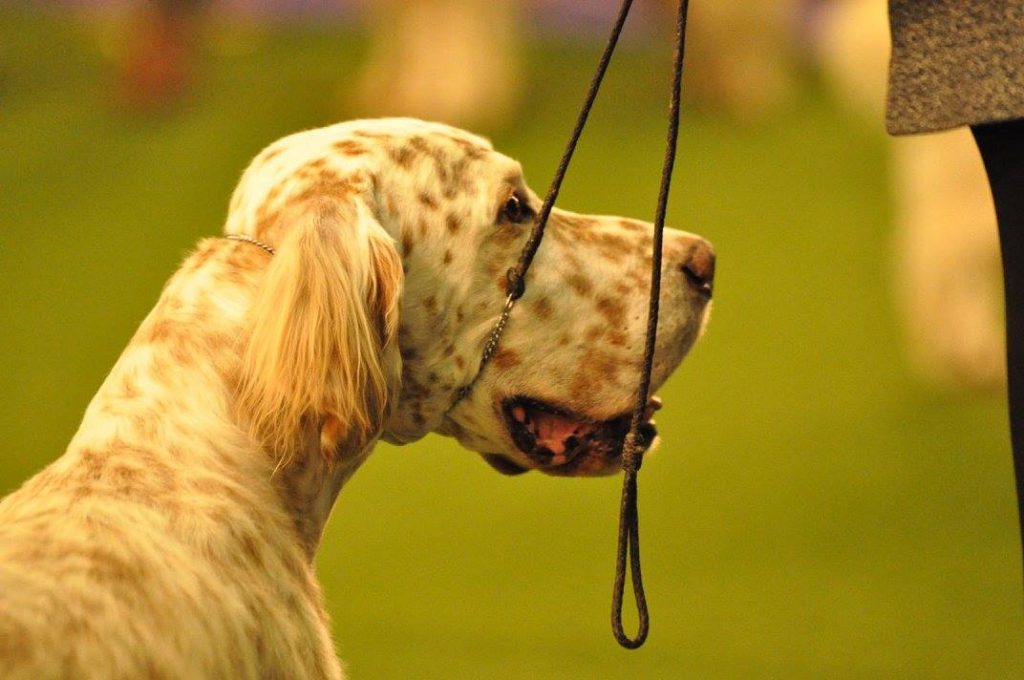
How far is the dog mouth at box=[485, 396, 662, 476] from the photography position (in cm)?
209

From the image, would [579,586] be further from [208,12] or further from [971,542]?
[208,12]

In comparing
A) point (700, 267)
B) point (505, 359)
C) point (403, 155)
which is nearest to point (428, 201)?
point (403, 155)

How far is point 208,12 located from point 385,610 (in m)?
4.82

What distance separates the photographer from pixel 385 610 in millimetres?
3814

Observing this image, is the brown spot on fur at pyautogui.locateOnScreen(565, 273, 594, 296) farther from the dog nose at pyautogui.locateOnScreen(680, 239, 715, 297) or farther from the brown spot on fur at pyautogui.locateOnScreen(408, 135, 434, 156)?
the brown spot on fur at pyautogui.locateOnScreen(408, 135, 434, 156)

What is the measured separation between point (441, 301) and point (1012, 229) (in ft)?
2.60

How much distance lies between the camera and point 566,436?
214 cm

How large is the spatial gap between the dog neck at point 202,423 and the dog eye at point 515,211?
40cm

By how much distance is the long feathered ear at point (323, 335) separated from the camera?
5.56 ft

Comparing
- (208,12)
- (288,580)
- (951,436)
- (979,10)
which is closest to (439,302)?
(288,580)

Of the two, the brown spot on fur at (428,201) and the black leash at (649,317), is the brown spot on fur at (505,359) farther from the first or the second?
the brown spot on fur at (428,201)

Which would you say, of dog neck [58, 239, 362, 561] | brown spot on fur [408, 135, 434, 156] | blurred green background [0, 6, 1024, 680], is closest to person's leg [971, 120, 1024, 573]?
brown spot on fur [408, 135, 434, 156]

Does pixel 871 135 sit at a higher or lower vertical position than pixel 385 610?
higher

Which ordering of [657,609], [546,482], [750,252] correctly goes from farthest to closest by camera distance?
[750,252], [546,482], [657,609]
